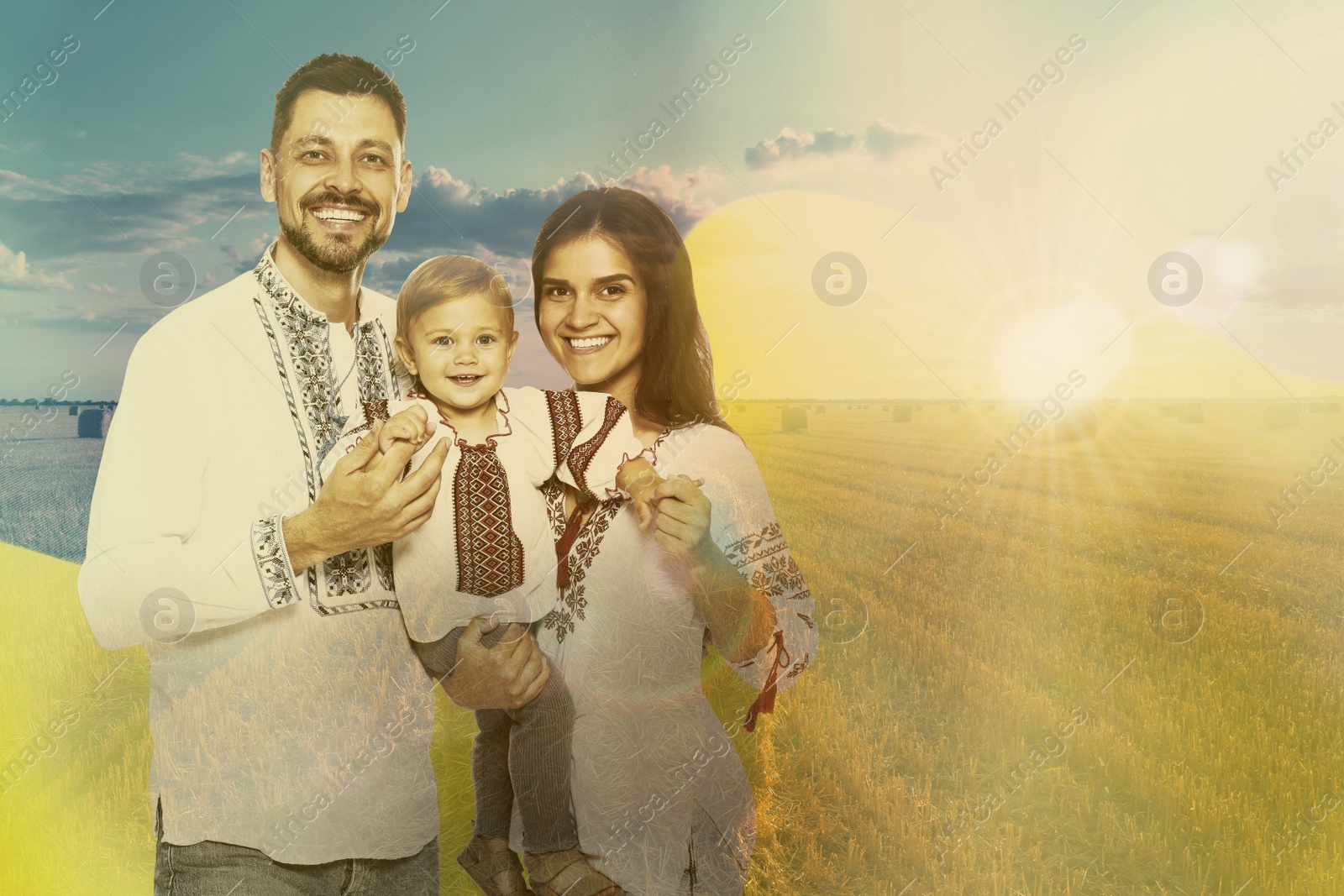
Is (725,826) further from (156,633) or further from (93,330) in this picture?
(93,330)

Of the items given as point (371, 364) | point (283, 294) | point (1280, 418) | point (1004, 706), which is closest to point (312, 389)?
point (371, 364)

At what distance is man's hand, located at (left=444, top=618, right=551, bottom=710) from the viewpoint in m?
2.46

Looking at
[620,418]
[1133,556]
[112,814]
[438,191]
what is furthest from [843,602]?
[112,814]

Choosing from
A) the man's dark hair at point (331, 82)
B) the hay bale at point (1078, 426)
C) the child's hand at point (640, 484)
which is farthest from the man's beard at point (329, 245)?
the hay bale at point (1078, 426)

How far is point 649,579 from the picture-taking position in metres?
2.59

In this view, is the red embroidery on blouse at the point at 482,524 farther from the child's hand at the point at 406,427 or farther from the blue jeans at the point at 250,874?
the blue jeans at the point at 250,874

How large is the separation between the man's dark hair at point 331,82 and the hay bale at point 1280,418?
4561mm

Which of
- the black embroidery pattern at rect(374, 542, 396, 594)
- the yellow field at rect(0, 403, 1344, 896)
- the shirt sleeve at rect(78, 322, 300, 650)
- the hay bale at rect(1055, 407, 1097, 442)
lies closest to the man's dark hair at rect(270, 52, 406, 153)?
the shirt sleeve at rect(78, 322, 300, 650)

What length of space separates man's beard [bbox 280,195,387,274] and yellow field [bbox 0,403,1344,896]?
1.55 m

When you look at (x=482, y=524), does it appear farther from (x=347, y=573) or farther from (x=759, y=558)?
(x=759, y=558)

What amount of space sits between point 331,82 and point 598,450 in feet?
4.49

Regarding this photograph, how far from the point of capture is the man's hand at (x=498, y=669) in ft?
8.05

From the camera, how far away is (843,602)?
3.86 meters

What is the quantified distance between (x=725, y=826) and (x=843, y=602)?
142 centimetres
